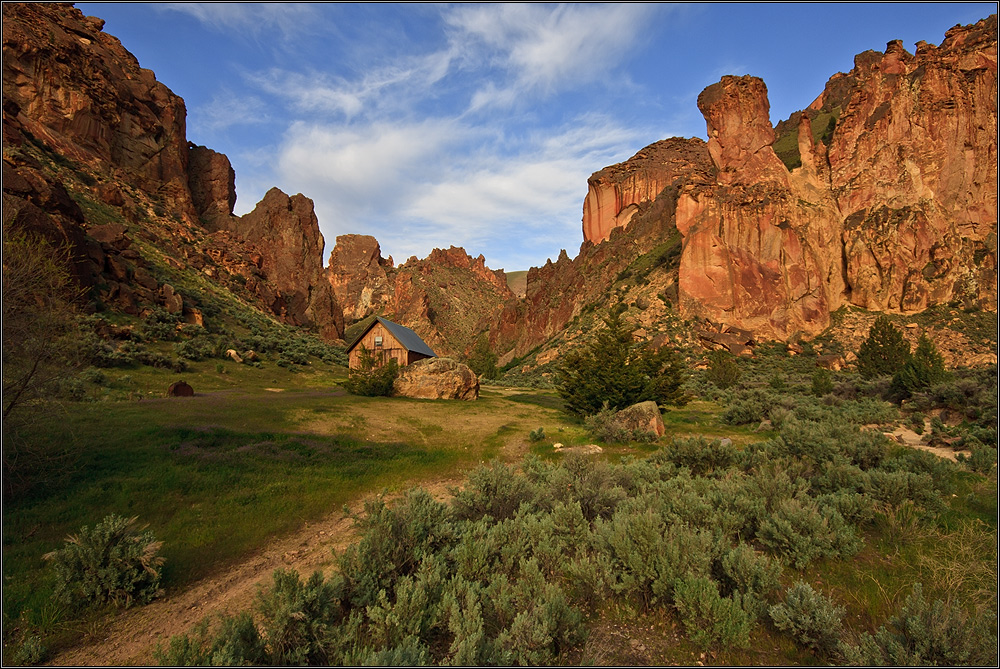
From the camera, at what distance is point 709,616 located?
152 inches

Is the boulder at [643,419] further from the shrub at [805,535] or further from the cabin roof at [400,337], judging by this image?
the cabin roof at [400,337]

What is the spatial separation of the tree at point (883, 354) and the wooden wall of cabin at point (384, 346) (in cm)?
3753

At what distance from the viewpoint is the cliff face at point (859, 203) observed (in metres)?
49.3

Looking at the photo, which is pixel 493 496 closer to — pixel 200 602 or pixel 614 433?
pixel 200 602

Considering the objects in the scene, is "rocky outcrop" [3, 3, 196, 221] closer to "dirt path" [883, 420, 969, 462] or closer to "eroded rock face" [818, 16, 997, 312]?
"dirt path" [883, 420, 969, 462]

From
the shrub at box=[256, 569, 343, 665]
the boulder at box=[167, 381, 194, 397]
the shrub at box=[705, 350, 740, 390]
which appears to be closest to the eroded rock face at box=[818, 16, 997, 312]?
the shrub at box=[705, 350, 740, 390]

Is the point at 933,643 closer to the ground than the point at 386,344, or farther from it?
closer to the ground

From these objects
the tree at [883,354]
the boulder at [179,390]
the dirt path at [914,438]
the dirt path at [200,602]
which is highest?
the tree at [883,354]

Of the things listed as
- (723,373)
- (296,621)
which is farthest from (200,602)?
(723,373)

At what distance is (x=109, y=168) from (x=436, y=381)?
5659cm

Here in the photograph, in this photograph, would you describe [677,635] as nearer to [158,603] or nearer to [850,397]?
[158,603]

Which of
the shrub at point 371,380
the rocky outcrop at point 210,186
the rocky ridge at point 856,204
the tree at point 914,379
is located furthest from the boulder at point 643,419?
the rocky outcrop at point 210,186

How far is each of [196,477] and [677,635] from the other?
32.3ft

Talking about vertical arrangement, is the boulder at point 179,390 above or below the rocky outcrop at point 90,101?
below
